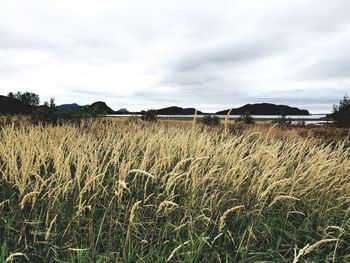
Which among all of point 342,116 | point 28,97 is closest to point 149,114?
point 342,116

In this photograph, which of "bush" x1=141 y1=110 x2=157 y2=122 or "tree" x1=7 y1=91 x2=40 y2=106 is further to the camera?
"tree" x1=7 y1=91 x2=40 y2=106

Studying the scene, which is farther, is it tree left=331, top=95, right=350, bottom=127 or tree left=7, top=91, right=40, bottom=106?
tree left=7, top=91, right=40, bottom=106

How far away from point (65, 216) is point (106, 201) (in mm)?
705

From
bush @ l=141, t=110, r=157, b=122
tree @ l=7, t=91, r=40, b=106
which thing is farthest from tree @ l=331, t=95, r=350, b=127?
tree @ l=7, t=91, r=40, b=106

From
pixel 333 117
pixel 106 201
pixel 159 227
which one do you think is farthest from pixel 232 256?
pixel 333 117

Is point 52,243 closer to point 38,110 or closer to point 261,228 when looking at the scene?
point 261,228

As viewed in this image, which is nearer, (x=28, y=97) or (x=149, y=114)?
(x=149, y=114)

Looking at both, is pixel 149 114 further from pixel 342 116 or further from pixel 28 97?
pixel 28 97

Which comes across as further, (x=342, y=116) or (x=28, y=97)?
(x=28, y=97)

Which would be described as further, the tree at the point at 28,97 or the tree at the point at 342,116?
the tree at the point at 28,97

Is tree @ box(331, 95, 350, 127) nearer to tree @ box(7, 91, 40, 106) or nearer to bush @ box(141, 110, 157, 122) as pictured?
bush @ box(141, 110, 157, 122)

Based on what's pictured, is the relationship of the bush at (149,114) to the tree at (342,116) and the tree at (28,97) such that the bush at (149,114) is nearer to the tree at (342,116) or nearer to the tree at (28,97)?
the tree at (342,116)

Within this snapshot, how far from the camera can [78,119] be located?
1994 cm

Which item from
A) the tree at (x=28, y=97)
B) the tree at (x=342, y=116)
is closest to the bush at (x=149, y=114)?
the tree at (x=342, y=116)
